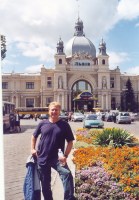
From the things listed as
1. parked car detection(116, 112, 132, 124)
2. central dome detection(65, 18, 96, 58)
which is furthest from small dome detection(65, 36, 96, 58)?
parked car detection(116, 112, 132, 124)

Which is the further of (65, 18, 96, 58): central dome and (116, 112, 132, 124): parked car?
(65, 18, 96, 58): central dome

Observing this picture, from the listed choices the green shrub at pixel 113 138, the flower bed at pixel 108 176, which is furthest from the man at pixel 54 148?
the green shrub at pixel 113 138

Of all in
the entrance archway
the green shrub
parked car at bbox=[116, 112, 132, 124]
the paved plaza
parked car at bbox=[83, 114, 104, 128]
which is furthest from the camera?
parked car at bbox=[116, 112, 132, 124]

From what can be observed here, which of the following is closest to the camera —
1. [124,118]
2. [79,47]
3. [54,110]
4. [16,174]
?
[54,110]

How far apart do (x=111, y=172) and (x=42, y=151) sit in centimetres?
A: 89

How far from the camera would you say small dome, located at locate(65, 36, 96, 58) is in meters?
53.5

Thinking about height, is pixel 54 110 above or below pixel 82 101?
below

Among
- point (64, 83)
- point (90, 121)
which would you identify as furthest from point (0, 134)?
point (64, 83)


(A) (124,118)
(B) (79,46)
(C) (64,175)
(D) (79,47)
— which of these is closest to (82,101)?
(A) (124,118)

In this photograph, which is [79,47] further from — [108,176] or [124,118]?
[108,176]

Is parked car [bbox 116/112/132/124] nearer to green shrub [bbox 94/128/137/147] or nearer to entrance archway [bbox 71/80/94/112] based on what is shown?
entrance archway [bbox 71/80/94/112]

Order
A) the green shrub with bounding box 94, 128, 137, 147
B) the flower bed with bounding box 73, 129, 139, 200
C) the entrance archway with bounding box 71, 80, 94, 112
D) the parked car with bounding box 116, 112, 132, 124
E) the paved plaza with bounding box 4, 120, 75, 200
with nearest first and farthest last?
the flower bed with bounding box 73, 129, 139, 200
the paved plaza with bounding box 4, 120, 75, 200
the green shrub with bounding box 94, 128, 137, 147
the entrance archway with bounding box 71, 80, 94, 112
the parked car with bounding box 116, 112, 132, 124

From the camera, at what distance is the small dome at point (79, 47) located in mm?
53500

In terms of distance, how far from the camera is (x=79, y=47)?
53.8m
